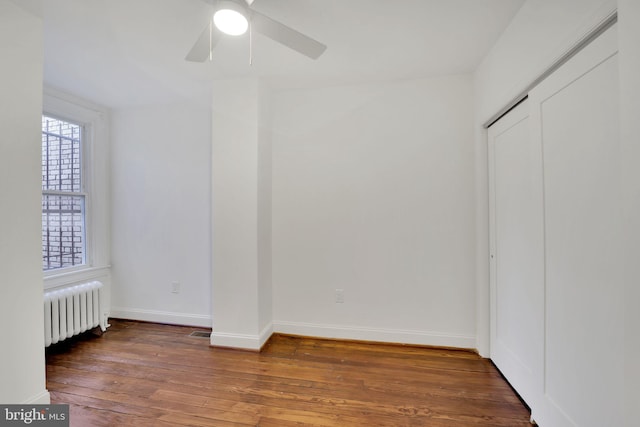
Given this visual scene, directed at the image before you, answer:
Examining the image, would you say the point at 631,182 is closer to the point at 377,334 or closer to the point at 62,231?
the point at 377,334

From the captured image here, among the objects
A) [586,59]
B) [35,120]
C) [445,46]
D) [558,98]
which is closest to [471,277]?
[558,98]

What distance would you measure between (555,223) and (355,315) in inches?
72.9

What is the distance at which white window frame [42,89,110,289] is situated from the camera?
2.96 metres

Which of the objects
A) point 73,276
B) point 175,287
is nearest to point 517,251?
point 175,287

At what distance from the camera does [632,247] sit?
93 centimetres

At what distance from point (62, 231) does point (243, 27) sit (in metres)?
3.13

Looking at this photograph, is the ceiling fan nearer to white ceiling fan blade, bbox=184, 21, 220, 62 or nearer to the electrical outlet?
white ceiling fan blade, bbox=184, 21, 220, 62

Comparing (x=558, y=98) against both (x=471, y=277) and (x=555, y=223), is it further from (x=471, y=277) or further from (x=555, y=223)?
(x=471, y=277)

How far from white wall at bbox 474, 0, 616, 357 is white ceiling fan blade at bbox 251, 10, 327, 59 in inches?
46.7

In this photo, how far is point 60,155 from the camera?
290 cm

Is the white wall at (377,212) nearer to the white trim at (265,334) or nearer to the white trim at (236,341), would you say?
the white trim at (265,334)

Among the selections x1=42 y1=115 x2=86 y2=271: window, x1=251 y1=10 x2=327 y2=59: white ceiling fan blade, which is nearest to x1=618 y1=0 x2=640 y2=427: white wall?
x1=251 y1=10 x2=327 y2=59: white ceiling fan blade

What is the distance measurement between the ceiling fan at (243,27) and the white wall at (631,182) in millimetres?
1225

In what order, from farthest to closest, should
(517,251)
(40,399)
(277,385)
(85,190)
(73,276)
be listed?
1. (85,190)
2. (73,276)
3. (277,385)
4. (517,251)
5. (40,399)
